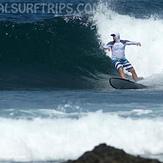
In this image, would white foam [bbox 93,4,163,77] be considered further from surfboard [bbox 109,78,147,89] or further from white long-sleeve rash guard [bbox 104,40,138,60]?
surfboard [bbox 109,78,147,89]

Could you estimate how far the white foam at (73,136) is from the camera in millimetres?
12024

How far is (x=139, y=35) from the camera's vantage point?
2752 cm

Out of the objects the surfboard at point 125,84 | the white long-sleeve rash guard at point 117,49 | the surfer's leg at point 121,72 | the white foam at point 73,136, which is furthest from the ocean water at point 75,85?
the white long-sleeve rash guard at point 117,49

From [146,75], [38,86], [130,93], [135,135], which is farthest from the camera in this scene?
[146,75]

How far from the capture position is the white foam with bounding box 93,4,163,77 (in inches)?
1005

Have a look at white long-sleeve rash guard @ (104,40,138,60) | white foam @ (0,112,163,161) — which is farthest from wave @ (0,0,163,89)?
white foam @ (0,112,163,161)

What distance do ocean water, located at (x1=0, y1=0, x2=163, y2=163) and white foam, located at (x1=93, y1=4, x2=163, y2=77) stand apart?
0.10ft

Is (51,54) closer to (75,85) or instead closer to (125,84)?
(75,85)

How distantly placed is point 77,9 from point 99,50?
670 cm

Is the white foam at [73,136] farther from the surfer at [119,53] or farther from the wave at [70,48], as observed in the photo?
the surfer at [119,53]

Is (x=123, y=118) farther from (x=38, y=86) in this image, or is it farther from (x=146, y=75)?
(x=146, y=75)

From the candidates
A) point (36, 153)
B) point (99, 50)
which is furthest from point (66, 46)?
point (36, 153)

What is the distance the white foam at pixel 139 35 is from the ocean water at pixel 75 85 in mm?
31

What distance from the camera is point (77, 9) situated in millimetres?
31797
